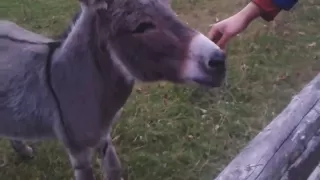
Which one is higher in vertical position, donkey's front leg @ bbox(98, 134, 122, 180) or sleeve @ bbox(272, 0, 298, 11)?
sleeve @ bbox(272, 0, 298, 11)

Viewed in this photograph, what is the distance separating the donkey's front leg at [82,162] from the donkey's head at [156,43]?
59cm

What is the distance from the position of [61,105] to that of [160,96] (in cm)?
125

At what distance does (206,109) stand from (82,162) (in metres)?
1.10

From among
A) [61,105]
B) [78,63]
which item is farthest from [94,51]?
[61,105]

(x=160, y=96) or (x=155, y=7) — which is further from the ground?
(x=155, y=7)

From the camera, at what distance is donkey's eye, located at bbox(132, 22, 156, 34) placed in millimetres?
1581

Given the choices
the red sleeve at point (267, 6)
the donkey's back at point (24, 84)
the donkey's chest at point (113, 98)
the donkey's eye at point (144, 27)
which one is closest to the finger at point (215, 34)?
the red sleeve at point (267, 6)

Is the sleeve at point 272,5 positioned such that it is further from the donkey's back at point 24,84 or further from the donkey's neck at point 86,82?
the donkey's back at point 24,84

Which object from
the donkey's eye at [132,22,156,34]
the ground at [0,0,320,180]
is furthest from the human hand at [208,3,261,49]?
the ground at [0,0,320,180]

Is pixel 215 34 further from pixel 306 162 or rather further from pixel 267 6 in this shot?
pixel 306 162

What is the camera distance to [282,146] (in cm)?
157

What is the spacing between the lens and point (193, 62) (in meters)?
1.52

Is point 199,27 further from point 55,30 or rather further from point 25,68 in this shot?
point 25,68

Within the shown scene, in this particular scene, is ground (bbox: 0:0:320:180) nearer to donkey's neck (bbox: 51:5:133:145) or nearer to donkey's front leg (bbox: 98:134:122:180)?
donkey's front leg (bbox: 98:134:122:180)
